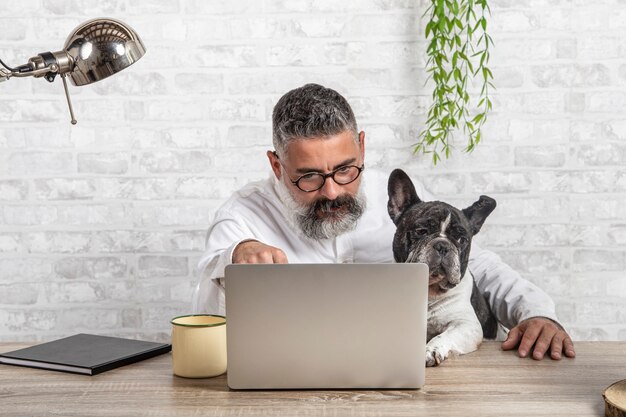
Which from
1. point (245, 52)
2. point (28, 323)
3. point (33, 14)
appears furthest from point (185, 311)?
point (33, 14)

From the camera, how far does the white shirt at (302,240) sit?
2170 millimetres

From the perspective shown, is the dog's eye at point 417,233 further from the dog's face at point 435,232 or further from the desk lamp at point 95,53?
the desk lamp at point 95,53

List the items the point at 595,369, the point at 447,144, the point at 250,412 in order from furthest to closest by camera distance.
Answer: the point at 447,144 → the point at 595,369 → the point at 250,412

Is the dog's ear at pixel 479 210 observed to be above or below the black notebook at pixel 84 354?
above

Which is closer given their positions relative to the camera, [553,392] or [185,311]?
[553,392]

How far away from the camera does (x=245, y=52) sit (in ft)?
9.30

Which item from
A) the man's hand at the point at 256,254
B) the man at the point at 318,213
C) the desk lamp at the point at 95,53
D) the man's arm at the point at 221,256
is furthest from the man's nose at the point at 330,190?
the desk lamp at the point at 95,53

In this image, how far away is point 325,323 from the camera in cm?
143

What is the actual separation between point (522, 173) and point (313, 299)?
1642mm

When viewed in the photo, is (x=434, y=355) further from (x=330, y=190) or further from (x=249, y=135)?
(x=249, y=135)

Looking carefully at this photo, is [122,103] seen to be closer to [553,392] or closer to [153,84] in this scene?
[153,84]

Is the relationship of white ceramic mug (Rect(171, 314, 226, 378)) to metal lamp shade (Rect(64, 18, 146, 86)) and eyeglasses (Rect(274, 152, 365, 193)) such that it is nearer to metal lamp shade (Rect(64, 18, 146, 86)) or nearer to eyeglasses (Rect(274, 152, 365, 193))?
metal lamp shade (Rect(64, 18, 146, 86))

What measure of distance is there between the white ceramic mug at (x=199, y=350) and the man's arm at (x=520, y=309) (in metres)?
0.65

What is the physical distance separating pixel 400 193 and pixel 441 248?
8.1 inches
